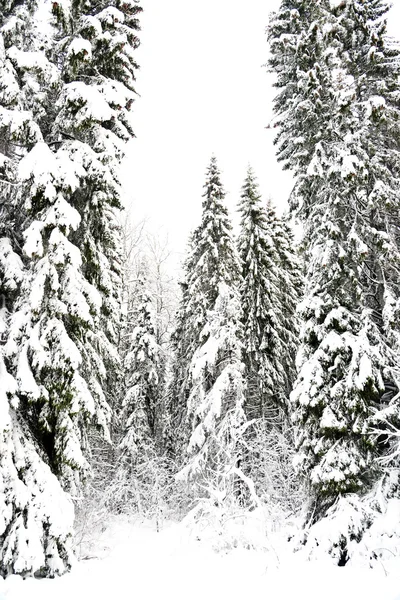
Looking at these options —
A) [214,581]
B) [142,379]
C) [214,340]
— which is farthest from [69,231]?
[142,379]

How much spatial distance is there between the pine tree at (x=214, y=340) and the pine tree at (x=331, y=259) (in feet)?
12.8

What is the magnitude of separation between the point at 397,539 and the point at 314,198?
8552mm

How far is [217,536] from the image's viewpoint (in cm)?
941

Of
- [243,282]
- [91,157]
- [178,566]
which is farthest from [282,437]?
[91,157]

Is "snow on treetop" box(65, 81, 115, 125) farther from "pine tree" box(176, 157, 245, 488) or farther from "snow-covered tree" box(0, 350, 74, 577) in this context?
"pine tree" box(176, 157, 245, 488)

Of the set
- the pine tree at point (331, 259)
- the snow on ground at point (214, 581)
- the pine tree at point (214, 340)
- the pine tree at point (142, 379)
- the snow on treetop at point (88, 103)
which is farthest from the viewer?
the pine tree at point (142, 379)

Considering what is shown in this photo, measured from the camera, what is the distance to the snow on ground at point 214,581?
20.8 feet

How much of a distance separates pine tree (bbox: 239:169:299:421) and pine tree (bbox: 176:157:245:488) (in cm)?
147

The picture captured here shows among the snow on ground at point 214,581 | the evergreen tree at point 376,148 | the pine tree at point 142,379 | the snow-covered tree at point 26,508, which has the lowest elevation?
the snow on ground at point 214,581

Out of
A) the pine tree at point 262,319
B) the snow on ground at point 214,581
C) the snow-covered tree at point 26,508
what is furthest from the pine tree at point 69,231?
the pine tree at point 262,319

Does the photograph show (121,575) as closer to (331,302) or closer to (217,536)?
(217,536)

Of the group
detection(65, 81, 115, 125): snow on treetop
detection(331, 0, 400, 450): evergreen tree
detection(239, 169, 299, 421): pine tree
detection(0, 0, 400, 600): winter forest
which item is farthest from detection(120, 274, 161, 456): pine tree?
detection(65, 81, 115, 125): snow on treetop

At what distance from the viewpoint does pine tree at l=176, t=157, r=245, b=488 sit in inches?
567

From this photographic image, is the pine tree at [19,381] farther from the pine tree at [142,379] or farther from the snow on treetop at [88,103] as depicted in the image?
the pine tree at [142,379]
